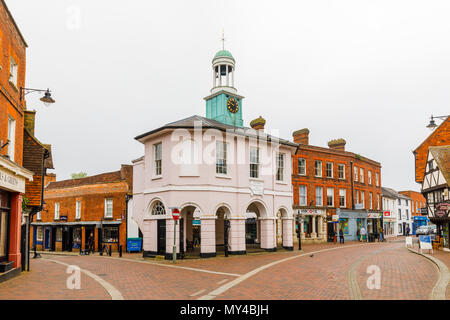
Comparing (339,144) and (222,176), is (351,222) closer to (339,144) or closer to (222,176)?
(339,144)

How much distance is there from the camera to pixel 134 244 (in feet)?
95.0

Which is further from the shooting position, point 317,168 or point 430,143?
point 317,168

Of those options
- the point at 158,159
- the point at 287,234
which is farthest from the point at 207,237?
the point at 287,234

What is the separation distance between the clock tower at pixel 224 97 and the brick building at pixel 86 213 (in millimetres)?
10931

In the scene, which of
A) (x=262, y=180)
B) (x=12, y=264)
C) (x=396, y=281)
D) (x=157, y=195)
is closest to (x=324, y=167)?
(x=262, y=180)

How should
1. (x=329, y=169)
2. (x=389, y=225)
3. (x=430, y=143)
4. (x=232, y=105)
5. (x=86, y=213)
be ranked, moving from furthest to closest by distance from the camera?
(x=389, y=225) → (x=329, y=169) → (x=86, y=213) → (x=430, y=143) → (x=232, y=105)

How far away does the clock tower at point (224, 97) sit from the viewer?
84.5 ft

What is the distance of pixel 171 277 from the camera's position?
12945 mm

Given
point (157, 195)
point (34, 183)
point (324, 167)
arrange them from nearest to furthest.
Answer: point (34, 183), point (157, 195), point (324, 167)

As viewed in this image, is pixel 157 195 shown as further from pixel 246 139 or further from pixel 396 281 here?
pixel 396 281

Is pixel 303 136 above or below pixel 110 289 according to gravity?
above

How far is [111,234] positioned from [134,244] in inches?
171

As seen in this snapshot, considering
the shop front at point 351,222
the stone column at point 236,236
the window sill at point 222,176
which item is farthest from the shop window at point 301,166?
the window sill at point 222,176
